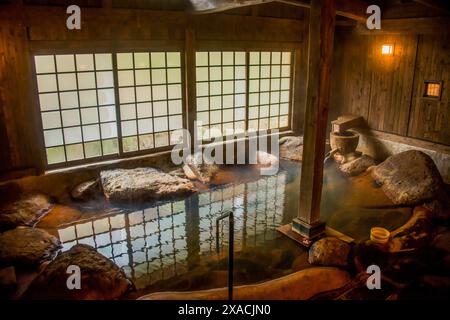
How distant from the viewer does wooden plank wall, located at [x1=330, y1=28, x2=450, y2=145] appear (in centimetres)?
880

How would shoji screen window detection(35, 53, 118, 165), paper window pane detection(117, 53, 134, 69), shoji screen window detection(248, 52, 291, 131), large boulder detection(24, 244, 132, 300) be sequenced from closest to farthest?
1. large boulder detection(24, 244, 132, 300)
2. shoji screen window detection(35, 53, 118, 165)
3. paper window pane detection(117, 53, 134, 69)
4. shoji screen window detection(248, 52, 291, 131)

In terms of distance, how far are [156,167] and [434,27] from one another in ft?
24.6

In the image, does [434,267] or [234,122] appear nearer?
[434,267]

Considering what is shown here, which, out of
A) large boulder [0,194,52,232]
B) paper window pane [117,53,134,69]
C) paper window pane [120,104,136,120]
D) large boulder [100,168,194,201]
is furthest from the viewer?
paper window pane [120,104,136,120]

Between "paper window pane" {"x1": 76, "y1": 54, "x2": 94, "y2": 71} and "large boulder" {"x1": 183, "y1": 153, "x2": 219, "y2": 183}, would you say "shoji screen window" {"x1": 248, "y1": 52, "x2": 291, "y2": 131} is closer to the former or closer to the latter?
"large boulder" {"x1": 183, "y1": 153, "x2": 219, "y2": 183}

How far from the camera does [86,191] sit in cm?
766

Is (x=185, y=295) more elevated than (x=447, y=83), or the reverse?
(x=447, y=83)

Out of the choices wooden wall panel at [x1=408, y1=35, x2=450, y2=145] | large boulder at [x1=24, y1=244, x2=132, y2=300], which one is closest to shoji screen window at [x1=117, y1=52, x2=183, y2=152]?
large boulder at [x1=24, y1=244, x2=132, y2=300]

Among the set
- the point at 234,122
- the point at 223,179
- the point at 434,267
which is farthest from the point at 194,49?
the point at 434,267

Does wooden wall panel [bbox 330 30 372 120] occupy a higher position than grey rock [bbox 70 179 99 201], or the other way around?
wooden wall panel [bbox 330 30 372 120]

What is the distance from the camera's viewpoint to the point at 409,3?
880 centimetres

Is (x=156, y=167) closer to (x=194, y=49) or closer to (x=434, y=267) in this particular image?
(x=194, y=49)

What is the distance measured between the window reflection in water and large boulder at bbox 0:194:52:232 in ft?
2.54

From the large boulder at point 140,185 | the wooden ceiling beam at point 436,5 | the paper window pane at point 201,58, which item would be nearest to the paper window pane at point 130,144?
the large boulder at point 140,185
